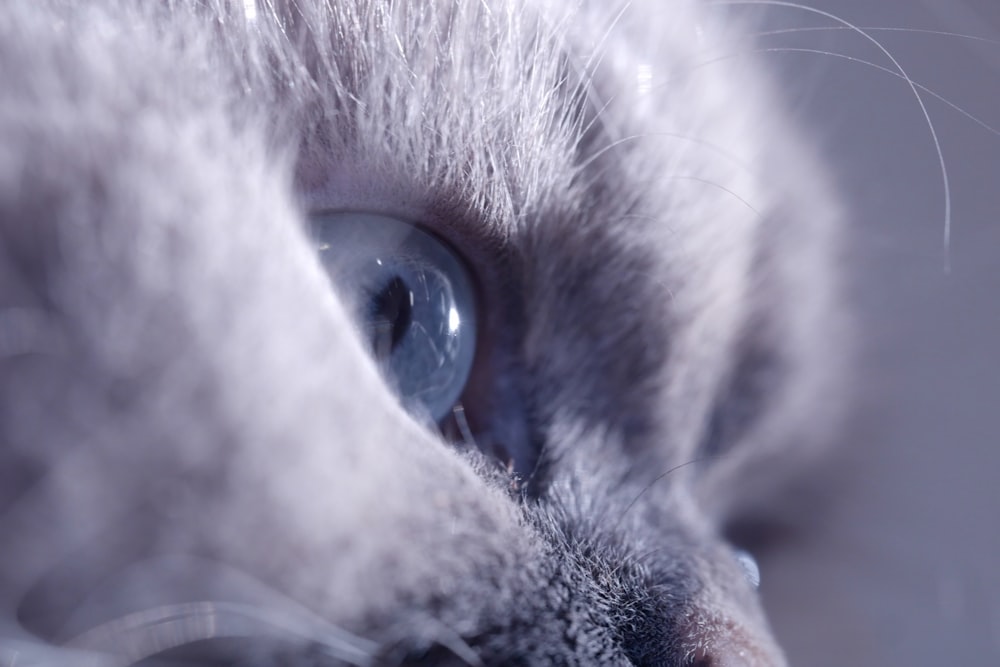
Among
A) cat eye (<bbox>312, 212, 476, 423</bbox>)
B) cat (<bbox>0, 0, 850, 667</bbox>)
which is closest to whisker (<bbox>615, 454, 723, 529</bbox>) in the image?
cat (<bbox>0, 0, 850, 667</bbox>)

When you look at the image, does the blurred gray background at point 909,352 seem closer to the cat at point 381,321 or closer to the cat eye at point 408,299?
the cat at point 381,321

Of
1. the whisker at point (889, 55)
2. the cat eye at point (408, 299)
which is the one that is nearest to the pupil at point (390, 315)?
the cat eye at point (408, 299)

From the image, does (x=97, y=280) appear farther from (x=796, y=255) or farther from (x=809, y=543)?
(x=809, y=543)

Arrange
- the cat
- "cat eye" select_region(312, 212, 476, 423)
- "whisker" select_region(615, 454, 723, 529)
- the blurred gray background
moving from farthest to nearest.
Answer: the blurred gray background < "whisker" select_region(615, 454, 723, 529) < "cat eye" select_region(312, 212, 476, 423) < the cat

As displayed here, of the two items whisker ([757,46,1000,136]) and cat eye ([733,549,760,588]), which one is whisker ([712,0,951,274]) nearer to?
whisker ([757,46,1000,136])

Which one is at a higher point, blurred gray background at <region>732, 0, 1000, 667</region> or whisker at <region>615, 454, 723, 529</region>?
blurred gray background at <region>732, 0, 1000, 667</region>

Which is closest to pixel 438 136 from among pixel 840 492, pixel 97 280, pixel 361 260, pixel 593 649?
pixel 361 260

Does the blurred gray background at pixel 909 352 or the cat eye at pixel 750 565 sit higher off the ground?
the blurred gray background at pixel 909 352
